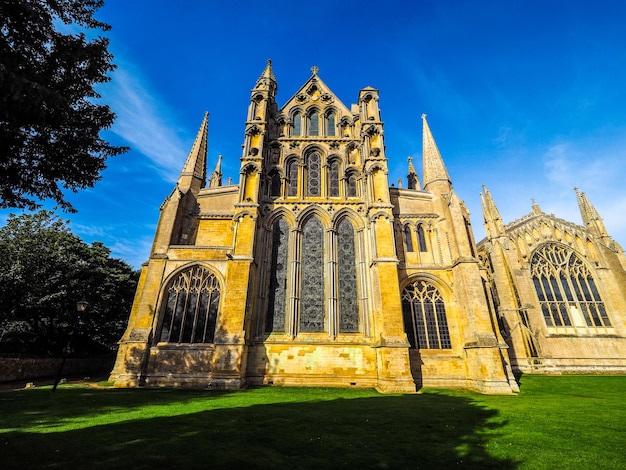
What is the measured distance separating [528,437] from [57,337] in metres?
32.2

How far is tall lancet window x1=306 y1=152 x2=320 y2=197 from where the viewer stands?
20656mm

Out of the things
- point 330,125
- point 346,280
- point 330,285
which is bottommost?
point 330,285

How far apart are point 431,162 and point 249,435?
2059cm

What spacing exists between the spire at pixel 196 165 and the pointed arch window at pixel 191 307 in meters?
6.26

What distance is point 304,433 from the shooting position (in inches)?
270

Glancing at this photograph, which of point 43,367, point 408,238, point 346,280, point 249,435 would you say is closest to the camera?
point 249,435

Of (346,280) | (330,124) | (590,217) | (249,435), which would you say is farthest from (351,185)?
(590,217)

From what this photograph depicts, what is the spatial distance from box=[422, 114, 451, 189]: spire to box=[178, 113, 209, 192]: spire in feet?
52.4

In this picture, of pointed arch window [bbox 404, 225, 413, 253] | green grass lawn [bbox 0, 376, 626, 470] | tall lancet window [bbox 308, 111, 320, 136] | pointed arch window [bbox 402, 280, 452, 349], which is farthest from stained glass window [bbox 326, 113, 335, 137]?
green grass lawn [bbox 0, 376, 626, 470]

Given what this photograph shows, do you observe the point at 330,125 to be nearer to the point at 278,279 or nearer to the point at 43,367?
the point at 278,279

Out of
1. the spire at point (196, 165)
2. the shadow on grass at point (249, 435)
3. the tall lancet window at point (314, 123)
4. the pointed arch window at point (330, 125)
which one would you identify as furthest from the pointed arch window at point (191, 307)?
the pointed arch window at point (330, 125)

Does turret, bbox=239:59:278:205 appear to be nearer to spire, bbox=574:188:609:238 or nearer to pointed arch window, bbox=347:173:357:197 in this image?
pointed arch window, bbox=347:173:357:197

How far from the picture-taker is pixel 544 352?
75.6ft

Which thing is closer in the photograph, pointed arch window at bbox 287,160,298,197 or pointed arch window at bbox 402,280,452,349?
pointed arch window at bbox 402,280,452,349
